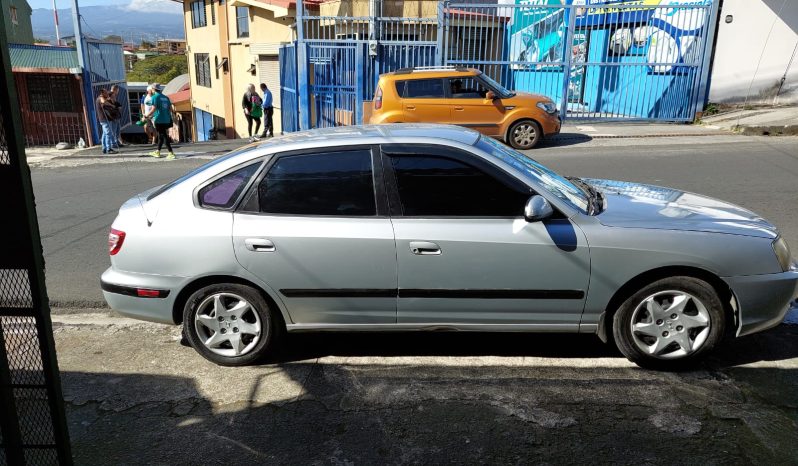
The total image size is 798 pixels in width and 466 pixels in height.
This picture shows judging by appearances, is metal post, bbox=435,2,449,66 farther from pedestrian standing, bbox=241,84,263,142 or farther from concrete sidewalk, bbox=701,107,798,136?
concrete sidewalk, bbox=701,107,798,136

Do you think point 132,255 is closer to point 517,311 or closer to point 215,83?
point 517,311

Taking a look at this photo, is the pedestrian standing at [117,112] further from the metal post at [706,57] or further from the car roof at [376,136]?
the metal post at [706,57]

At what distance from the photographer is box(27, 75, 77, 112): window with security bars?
1780cm

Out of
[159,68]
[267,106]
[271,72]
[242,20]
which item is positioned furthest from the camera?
[159,68]

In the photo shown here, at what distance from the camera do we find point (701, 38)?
1495 centimetres

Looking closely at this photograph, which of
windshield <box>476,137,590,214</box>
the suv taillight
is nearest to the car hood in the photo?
windshield <box>476,137,590,214</box>

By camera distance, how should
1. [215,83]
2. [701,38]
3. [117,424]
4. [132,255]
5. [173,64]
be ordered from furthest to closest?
[173,64]
[215,83]
[701,38]
[132,255]
[117,424]

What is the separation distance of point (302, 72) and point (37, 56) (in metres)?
10.1

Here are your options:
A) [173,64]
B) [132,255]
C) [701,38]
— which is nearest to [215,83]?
[701,38]

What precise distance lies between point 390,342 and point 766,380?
8.32 ft

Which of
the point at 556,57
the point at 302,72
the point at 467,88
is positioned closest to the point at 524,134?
the point at 467,88

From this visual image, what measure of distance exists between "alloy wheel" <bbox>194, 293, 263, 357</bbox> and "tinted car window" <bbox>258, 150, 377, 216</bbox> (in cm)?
69

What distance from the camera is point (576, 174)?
10.5 metres

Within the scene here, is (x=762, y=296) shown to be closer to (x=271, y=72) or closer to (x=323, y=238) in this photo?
(x=323, y=238)
